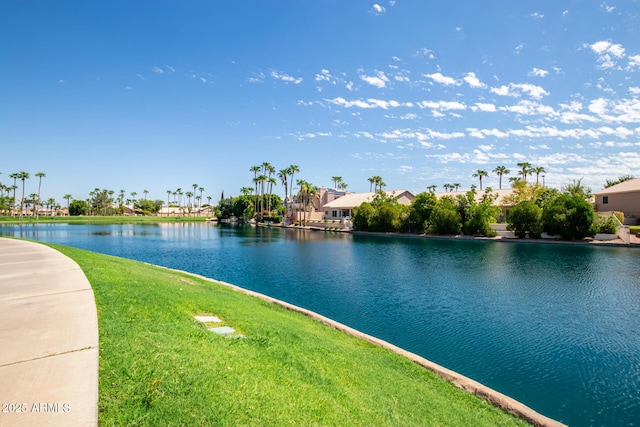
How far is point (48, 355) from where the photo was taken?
15.3ft

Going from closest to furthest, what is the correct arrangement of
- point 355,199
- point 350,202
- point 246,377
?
point 246,377 → point 350,202 → point 355,199

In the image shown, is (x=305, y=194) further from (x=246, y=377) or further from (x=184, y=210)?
(x=184, y=210)

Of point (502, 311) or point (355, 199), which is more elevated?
point (355, 199)

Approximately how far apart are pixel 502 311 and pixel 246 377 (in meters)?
12.7

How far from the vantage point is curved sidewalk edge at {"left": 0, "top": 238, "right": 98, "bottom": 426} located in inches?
138

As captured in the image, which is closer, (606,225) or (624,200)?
(606,225)

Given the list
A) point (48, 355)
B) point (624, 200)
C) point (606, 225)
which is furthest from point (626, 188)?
point (48, 355)

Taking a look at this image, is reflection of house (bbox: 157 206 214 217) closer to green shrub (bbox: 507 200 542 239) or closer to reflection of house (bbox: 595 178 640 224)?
green shrub (bbox: 507 200 542 239)

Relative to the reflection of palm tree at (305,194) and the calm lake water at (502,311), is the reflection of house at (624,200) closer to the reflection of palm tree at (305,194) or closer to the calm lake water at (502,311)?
the calm lake water at (502,311)

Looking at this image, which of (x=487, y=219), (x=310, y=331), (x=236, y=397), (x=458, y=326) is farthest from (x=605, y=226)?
(x=236, y=397)

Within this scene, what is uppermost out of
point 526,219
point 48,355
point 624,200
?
point 624,200

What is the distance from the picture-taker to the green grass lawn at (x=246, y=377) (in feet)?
13.1

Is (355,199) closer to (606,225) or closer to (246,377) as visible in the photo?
(606,225)

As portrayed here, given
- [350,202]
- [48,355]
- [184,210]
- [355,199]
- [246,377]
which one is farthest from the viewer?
[184,210]
